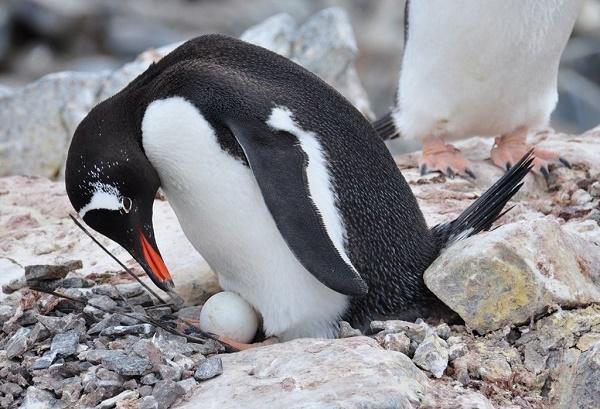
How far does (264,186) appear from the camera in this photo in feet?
9.05

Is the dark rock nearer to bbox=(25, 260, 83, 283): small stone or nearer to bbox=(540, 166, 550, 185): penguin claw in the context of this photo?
bbox=(25, 260, 83, 283): small stone

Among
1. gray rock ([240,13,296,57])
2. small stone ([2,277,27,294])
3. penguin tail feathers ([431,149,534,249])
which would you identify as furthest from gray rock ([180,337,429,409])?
gray rock ([240,13,296,57])

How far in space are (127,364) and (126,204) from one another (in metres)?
0.50

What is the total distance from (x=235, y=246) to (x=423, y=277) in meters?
0.54

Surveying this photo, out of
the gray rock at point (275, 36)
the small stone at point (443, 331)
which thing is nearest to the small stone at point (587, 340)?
the small stone at point (443, 331)

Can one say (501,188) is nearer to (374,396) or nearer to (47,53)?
(374,396)

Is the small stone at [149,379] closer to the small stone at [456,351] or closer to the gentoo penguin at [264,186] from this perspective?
the gentoo penguin at [264,186]

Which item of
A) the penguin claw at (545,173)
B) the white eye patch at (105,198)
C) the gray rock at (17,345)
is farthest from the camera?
the penguin claw at (545,173)

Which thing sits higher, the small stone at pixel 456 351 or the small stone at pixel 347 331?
the small stone at pixel 347 331

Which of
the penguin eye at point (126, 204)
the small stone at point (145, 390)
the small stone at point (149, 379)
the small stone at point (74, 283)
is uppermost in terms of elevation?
the penguin eye at point (126, 204)

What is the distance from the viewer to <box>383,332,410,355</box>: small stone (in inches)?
106

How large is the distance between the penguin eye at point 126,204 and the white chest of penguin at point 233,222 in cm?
12

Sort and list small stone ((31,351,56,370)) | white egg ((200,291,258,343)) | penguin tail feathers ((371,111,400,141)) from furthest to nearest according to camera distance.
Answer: penguin tail feathers ((371,111,400,141)) < white egg ((200,291,258,343)) < small stone ((31,351,56,370))

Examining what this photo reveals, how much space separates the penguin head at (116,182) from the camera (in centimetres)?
288
